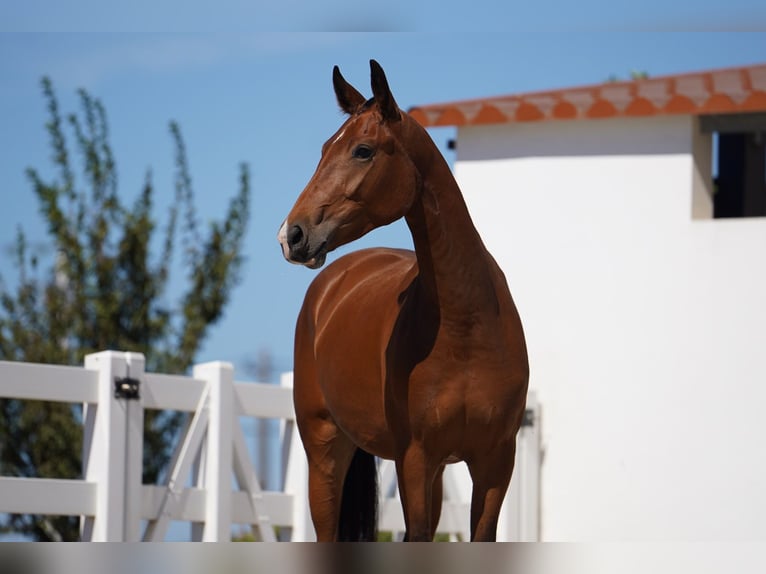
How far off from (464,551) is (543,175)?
7618mm

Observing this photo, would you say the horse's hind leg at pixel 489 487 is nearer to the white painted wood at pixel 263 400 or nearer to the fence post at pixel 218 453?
the fence post at pixel 218 453

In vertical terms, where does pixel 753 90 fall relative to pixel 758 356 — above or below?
above

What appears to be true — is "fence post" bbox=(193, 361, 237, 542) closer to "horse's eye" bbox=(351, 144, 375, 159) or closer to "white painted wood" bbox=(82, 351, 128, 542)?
"white painted wood" bbox=(82, 351, 128, 542)

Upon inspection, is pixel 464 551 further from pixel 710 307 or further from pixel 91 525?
pixel 710 307

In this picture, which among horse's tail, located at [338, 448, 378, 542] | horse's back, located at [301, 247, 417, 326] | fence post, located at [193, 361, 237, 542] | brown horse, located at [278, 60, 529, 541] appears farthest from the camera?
fence post, located at [193, 361, 237, 542]

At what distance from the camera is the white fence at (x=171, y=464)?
19.1 feet

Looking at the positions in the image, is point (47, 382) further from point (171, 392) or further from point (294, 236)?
point (294, 236)

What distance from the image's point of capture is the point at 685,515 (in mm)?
8602

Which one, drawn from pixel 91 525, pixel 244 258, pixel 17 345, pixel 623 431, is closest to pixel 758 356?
pixel 623 431

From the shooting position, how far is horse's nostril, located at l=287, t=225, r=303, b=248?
350 centimetres

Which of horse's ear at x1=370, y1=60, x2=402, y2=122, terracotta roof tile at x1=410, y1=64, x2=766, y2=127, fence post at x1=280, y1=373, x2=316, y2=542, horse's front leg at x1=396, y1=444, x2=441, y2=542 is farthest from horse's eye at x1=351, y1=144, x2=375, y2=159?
terracotta roof tile at x1=410, y1=64, x2=766, y2=127

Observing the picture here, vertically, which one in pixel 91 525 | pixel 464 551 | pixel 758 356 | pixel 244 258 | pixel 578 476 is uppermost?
pixel 244 258

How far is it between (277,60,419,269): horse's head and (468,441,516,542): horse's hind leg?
83 cm

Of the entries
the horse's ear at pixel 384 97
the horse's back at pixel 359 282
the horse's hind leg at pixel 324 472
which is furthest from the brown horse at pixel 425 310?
the horse's hind leg at pixel 324 472
